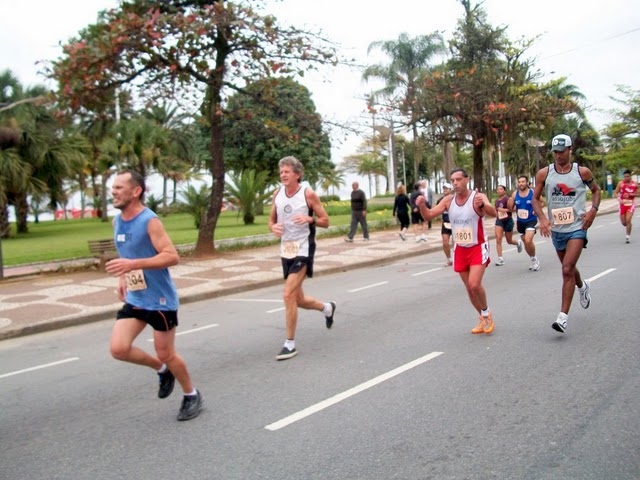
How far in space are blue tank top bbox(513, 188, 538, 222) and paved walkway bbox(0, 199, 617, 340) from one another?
13.8 ft

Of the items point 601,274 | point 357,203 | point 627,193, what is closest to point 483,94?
point 357,203

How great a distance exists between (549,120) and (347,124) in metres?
11.7

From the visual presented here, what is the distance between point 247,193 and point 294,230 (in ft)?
75.3

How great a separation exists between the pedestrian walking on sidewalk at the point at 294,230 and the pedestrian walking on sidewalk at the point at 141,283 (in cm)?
193

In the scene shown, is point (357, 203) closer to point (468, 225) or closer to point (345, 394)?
point (468, 225)

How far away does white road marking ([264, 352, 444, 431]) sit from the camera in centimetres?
465

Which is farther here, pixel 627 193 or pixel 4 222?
pixel 4 222

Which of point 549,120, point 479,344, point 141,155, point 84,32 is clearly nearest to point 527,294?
point 479,344

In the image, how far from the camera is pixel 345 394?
206 inches

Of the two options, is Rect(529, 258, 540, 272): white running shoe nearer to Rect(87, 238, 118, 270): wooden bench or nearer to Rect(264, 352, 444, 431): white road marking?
Rect(264, 352, 444, 431): white road marking

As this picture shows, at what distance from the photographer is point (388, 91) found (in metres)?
45.7

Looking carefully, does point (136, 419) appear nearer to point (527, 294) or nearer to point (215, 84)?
point (527, 294)

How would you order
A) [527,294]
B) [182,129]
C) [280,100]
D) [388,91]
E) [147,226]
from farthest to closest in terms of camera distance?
[182,129], [388,91], [280,100], [527,294], [147,226]

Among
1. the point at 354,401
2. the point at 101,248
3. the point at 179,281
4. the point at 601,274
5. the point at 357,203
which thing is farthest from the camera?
the point at 357,203
